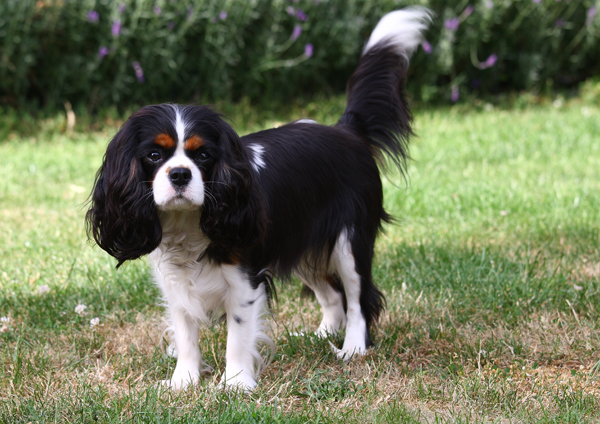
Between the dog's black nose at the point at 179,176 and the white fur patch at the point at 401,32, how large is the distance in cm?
156

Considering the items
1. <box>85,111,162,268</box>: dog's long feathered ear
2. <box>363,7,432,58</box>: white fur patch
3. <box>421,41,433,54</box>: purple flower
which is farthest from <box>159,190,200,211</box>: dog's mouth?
<box>421,41,433,54</box>: purple flower

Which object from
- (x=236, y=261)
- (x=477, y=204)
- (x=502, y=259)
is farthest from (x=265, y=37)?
(x=236, y=261)

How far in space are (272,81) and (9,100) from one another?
9.97ft

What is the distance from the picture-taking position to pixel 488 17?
8.35 meters

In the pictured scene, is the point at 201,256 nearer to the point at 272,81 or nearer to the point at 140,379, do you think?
the point at 140,379

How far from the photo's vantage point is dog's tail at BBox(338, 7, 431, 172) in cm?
344

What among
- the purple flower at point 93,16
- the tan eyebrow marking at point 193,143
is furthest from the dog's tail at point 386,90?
the purple flower at point 93,16

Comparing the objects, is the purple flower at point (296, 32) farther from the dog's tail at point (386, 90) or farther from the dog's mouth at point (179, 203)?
the dog's mouth at point (179, 203)

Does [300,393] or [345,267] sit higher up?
[345,267]

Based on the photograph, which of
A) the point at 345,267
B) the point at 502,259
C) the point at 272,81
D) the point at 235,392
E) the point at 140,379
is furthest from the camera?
the point at 272,81

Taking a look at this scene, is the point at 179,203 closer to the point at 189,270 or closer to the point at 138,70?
the point at 189,270

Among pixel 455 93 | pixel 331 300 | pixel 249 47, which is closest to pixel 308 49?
pixel 249 47

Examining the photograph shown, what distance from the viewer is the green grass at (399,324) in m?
2.41

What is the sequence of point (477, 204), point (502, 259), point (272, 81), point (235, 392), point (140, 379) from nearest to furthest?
1. point (235, 392)
2. point (140, 379)
3. point (502, 259)
4. point (477, 204)
5. point (272, 81)
